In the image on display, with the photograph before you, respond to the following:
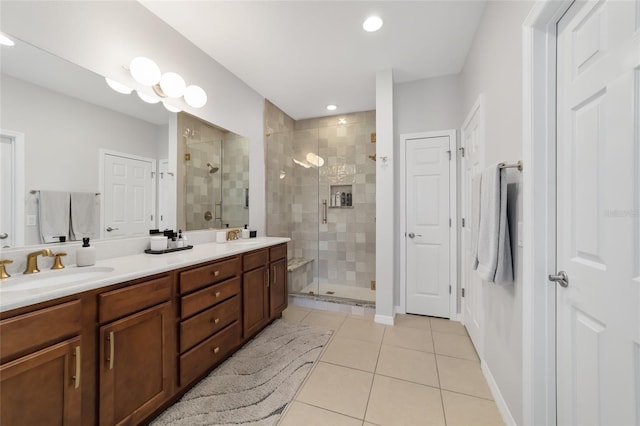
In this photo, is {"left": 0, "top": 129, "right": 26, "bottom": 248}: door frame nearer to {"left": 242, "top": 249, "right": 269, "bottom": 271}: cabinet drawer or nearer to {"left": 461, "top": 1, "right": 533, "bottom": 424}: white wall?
{"left": 242, "top": 249, "right": 269, "bottom": 271}: cabinet drawer

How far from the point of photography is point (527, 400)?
45.1 inches

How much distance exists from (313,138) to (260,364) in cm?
301

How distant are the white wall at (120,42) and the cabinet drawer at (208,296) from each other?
1.61 meters

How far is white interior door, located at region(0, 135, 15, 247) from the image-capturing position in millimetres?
1261

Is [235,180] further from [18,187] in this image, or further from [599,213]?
[599,213]

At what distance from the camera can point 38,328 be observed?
3.07 feet

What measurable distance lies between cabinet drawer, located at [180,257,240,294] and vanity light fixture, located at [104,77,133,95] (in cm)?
140

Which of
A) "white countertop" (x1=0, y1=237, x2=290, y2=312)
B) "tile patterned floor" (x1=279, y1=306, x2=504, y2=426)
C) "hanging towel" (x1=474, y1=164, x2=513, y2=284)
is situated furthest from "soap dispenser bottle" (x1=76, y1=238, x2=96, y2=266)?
"hanging towel" (x1=474, y1=164, x2=513, y2=284)

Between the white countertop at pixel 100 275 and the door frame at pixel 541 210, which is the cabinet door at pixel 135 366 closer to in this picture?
the white countertop at pixel 100 275

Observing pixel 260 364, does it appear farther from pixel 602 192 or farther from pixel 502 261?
pixel 602 192

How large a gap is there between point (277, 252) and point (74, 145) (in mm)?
1755

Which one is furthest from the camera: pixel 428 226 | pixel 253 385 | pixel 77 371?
pixel 428 226

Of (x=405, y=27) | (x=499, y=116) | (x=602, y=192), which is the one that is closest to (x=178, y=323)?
(x=602, y=192)

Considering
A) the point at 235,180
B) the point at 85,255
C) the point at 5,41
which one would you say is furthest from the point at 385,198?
the point at 5,41
